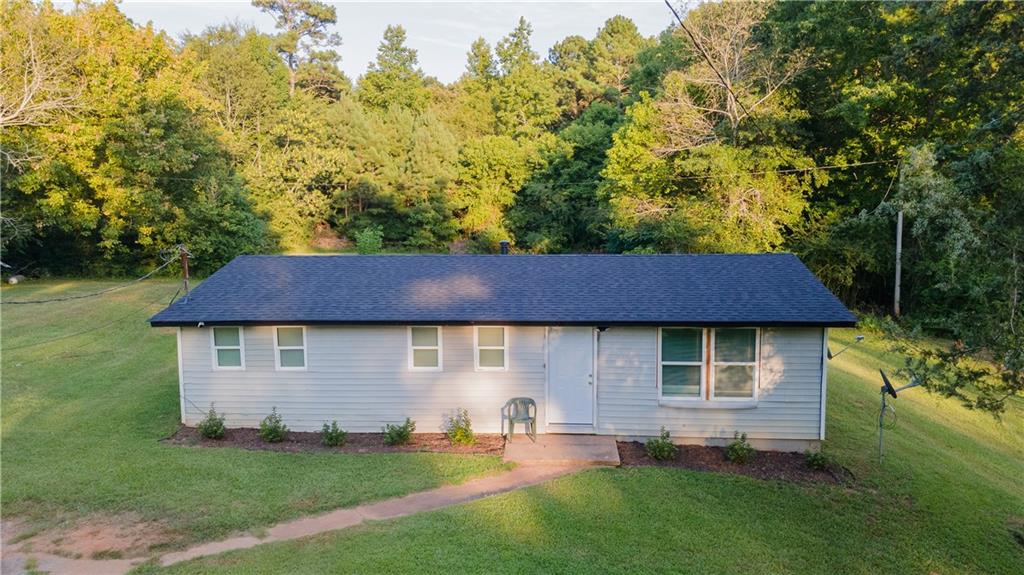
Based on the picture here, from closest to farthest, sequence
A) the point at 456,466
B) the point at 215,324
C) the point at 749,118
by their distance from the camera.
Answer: the point at 456,466 → the point at 215,324 → the point at 749,118

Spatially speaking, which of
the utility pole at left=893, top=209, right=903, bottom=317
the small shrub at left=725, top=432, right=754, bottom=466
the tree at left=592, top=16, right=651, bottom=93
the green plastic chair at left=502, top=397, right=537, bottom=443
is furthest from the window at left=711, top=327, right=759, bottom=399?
the tree at left=592, top=16, right=651, bottom=93

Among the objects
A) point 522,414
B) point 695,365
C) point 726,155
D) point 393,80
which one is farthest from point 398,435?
point 393,80

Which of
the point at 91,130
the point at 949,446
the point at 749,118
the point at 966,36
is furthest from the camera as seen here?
the point at 91,130

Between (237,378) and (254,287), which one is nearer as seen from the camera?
(237,378)

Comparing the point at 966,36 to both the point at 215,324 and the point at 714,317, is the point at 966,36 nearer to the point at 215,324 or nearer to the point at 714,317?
the point at 714,317

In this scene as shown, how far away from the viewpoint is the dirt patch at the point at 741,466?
32.7ft

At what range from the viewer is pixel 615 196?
29.5 metres

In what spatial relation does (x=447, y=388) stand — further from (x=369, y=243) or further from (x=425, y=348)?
(x=369, y=243)

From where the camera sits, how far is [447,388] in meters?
11.4

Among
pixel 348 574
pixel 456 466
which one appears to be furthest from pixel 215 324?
pixel 348 574

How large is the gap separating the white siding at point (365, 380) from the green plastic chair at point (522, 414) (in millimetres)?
183

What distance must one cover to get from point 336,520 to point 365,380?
365 centimetres

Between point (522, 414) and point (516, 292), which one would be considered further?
point (516, 292)

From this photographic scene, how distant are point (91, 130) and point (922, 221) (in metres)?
30.6
